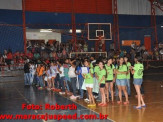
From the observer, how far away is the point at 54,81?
13.6 meters

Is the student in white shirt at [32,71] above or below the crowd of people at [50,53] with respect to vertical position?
A: below

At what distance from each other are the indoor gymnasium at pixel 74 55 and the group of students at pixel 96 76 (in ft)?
0.12

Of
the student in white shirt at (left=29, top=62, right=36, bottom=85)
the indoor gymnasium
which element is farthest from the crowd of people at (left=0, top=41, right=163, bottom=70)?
the student in white shirt at (left=29, top=62, right=36, bottom=85)

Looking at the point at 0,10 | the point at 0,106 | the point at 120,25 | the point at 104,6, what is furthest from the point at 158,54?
the point at 0,106

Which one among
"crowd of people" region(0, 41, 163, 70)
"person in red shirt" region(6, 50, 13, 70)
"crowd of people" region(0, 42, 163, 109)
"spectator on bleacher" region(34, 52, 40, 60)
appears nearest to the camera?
"crowd of people" region(0, 42, 163, 109)

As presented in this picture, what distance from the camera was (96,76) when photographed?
834 centimetres

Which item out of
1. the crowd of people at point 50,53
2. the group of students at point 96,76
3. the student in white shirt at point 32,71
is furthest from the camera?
the crowd of people at point 50,53

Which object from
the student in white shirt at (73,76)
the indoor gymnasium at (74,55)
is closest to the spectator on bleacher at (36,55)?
the indoor gymnasium at (74,55)

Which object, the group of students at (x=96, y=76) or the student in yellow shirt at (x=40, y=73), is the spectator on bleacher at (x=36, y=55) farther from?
the group of students at (x=96, y=76)

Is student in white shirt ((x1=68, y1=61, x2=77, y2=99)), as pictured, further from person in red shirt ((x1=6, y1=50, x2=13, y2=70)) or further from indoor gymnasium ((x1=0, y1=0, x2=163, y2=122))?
person in red shirt ((x1=6, y1=50, x2=13, y2=70))

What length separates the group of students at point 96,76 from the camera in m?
7.96

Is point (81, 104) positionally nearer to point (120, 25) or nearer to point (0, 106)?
point (0, 106)

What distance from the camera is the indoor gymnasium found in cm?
785

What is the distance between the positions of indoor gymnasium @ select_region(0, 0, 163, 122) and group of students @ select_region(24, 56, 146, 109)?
4cm
